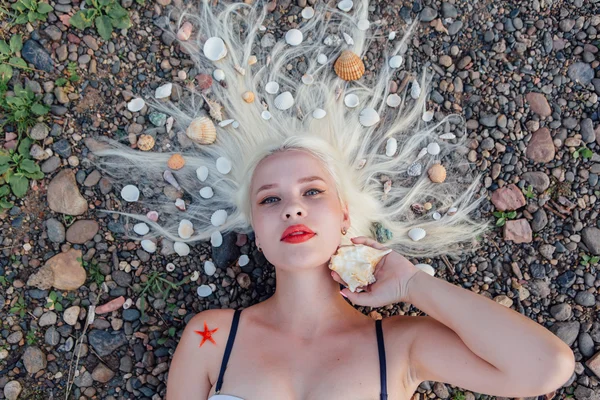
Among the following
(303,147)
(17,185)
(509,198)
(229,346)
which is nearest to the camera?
(229,346)

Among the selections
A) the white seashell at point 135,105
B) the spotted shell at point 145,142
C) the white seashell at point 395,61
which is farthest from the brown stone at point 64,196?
the white seashell at point 395,61

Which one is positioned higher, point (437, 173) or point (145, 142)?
point (437, 173)

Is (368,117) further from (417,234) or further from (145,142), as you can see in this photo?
(145,142)

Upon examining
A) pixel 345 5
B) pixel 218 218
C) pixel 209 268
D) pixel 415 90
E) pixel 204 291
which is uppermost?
pixel 345 5

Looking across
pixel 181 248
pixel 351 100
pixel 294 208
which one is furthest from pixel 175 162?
pixel 351 100

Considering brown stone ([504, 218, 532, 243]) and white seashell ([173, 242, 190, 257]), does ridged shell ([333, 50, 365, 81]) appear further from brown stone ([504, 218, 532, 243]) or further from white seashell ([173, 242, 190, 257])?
white seashell ([173, 242, 190, 257])

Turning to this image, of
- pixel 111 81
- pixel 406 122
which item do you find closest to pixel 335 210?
pixel 406 122
